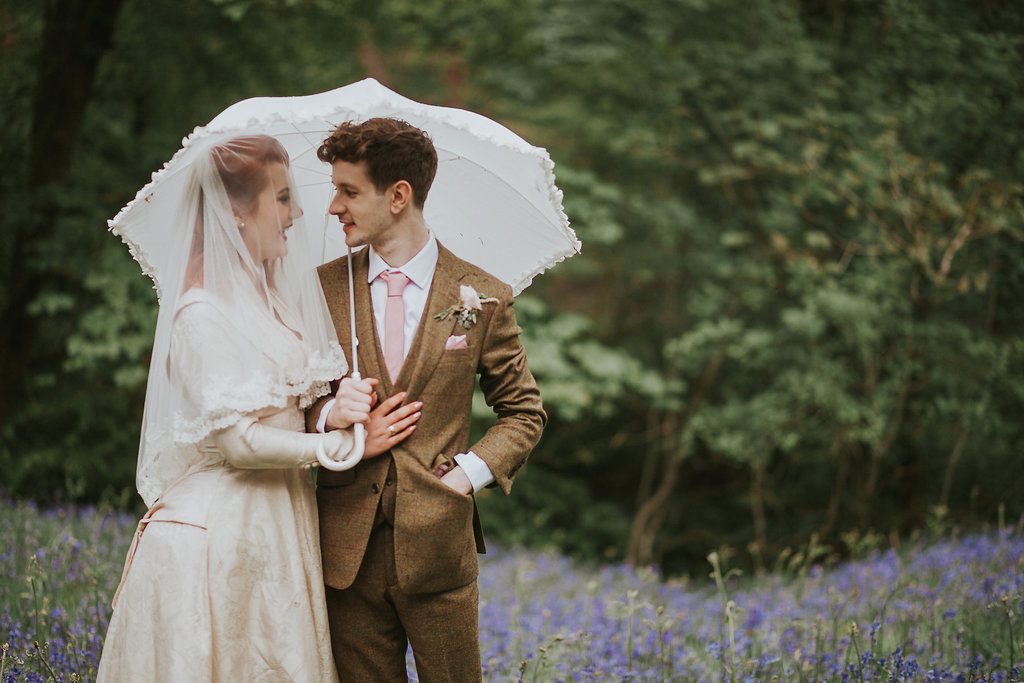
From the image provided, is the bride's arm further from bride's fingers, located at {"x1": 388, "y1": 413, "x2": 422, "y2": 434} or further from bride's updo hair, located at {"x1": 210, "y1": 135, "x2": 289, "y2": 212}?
bride's updo hair, located at {"x1": 210, "y1": 135, "x2": 289, "y2": 212}

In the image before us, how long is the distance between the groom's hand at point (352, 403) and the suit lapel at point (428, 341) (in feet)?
0.36

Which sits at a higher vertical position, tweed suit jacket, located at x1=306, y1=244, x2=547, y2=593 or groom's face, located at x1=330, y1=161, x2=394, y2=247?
groom's face, located at x1=330, y1=161, x2=394, y2=247

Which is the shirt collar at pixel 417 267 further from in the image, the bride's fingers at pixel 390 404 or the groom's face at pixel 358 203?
the bride's fingers at pixel 390 404

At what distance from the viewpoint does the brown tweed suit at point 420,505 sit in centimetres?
252

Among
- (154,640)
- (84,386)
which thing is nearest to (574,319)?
(84,386)

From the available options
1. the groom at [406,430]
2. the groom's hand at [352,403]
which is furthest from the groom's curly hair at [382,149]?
the groom's hand at [352,403]

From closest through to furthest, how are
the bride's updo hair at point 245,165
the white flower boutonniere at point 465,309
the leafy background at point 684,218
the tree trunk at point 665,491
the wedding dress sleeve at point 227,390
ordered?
the wedding dress sleeve at point 227,390 < the bride's updo hair at point 245,165 < the white flower boutonniere at point 465,309 < the leafy background at point 684,218 < the tree trunk at point 665,491

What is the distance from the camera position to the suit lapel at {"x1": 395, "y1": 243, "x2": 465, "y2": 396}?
2.56 meters

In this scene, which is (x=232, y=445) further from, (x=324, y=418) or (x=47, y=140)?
(x=47, y=140)

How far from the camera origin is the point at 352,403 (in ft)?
8.07

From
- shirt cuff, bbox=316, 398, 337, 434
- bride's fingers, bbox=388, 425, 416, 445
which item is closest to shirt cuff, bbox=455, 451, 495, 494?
bride's fingers, bbox=388, 425, 416, 445

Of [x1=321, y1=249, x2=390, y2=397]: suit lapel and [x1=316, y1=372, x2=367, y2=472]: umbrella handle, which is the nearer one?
[x1=316, y1=372, x2=367, y2=472]: umbrella handle

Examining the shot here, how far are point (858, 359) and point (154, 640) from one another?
651 cm

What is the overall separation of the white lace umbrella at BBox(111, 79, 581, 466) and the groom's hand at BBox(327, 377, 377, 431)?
12 cm
